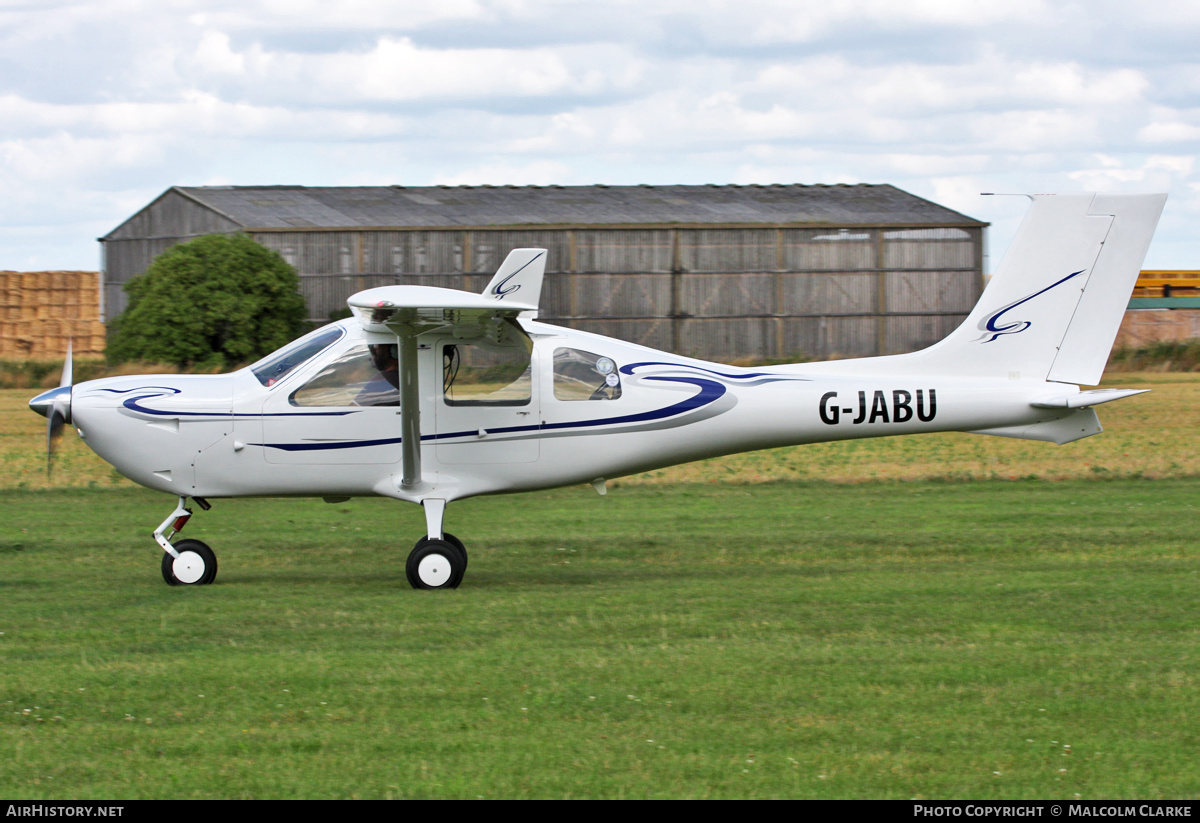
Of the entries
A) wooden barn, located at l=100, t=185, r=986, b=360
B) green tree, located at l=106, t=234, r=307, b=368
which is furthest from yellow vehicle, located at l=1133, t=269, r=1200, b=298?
green tree, located at l=106, t=234, r=307, b=368

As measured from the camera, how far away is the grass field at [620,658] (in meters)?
5.51

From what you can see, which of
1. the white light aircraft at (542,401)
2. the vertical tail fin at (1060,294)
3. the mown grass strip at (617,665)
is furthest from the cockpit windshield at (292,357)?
the vertical tail fin at (1060,294)

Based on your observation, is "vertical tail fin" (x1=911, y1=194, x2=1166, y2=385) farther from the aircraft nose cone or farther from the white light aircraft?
the aircraft nose cone

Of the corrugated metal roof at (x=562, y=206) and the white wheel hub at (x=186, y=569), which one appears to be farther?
the corrugated metal roof at (x=562, y=206)

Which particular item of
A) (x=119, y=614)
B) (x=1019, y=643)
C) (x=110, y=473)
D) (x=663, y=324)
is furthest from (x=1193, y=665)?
(x=663, y=324)

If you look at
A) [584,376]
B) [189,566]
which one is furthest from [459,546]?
[189,566]

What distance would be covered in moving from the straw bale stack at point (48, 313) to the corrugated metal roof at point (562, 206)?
1326 cm

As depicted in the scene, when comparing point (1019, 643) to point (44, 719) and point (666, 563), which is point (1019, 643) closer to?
point (666, 563)

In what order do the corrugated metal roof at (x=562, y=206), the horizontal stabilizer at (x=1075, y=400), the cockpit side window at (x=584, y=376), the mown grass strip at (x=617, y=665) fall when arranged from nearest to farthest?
the mown grass strip at (x=617, y=665) → the horizontal stabilizer at (x=1075, y=400) → the cockpit side window at (x=584, y=376) → the corrugated metal roof at (x=562, y=206)

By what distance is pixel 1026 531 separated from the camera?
13.4 metres

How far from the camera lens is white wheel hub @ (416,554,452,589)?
10242 millimetres

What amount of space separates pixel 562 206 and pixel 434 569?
42148 mm

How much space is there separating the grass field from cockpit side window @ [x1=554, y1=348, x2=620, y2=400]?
1625mm

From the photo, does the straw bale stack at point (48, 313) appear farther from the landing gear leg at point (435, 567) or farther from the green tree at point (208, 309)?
the landing gear leg at point (435, 567)
